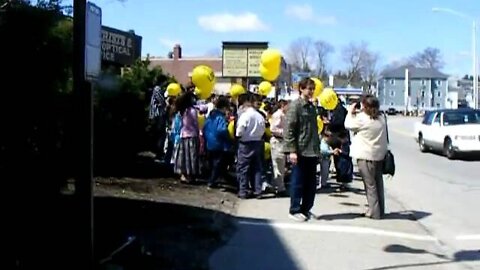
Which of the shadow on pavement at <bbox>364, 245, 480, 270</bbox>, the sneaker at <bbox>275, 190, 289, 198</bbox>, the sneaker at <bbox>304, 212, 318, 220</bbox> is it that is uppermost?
the sneaker at <bbox>275, 190, 289, 198</bbox>

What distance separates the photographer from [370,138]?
34.9 feet

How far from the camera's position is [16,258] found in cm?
557

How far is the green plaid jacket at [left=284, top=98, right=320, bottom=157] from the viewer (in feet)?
32.9

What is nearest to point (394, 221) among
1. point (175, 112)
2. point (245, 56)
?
point (175, 112)

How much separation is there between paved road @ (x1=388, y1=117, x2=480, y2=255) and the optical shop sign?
18.6ft

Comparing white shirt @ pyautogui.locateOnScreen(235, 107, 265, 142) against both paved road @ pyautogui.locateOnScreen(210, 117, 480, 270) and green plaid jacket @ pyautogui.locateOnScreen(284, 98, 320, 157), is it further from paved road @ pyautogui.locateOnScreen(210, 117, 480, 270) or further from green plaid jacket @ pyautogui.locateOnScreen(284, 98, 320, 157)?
green plaid jacket @ pyautogui.locateOnScreen(284, 98, 320, 157)

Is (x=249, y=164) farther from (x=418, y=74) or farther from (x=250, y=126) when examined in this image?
(x=418, y=74)

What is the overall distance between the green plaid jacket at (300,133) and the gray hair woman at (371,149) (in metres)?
0.91

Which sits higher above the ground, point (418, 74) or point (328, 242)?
point (418, 74)

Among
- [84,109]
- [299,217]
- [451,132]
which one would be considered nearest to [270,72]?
[299,217]

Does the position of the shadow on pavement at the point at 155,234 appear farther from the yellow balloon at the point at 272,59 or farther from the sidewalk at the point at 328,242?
the yellow balloon at the point at 272,59

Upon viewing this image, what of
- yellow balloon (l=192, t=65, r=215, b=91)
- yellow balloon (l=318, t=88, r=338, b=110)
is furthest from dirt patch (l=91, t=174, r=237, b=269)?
yellow balloon (l=318, t=88, r=338, b=110)

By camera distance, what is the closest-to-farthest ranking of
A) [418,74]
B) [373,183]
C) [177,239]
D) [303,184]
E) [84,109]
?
[84,109] < [177,239] < [303,184] < [373,183] < [418,74]

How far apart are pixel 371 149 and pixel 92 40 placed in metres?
5.85
